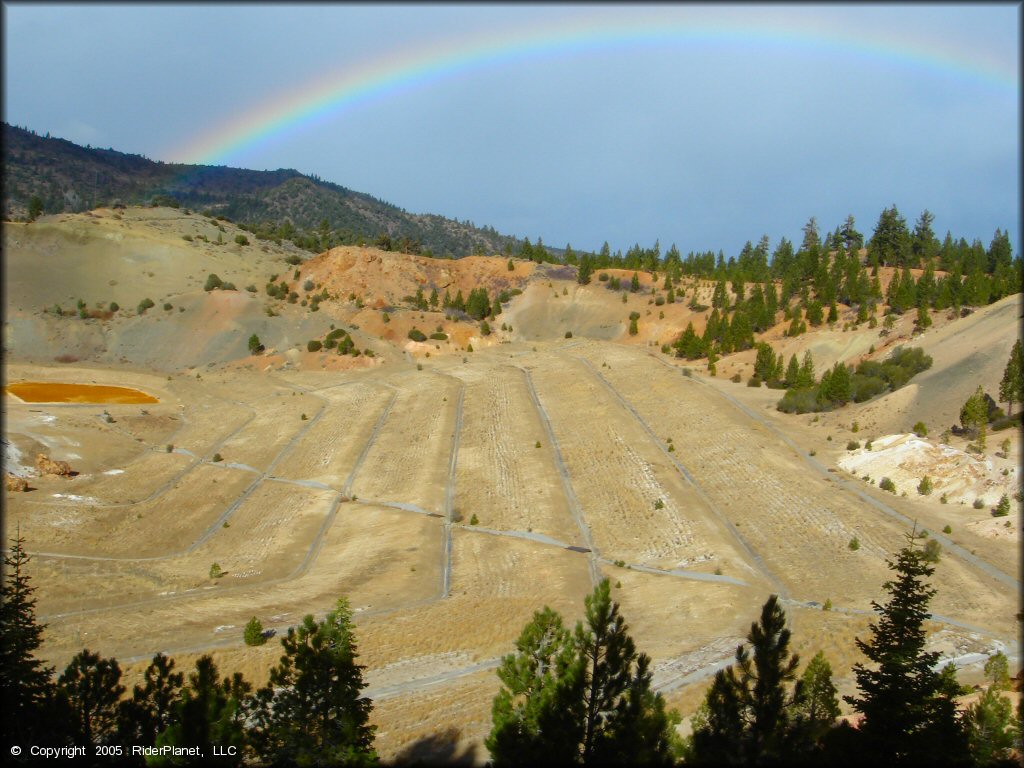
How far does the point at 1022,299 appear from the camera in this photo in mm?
58219

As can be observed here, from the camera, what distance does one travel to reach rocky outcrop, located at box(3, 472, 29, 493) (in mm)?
37744

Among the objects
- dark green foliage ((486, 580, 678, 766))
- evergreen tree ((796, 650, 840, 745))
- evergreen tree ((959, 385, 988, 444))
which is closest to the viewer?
dark green foliage ((486, 580, 678, 766))

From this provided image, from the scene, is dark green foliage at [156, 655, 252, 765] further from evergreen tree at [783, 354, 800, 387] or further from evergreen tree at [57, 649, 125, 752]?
evergreen tree at [783, 354, 800, 387]

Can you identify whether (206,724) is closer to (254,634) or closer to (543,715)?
(543,715)

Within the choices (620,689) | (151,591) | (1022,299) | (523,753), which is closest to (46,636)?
(151,591)

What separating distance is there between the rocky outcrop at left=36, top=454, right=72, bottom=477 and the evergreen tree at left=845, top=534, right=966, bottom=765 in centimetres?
4447

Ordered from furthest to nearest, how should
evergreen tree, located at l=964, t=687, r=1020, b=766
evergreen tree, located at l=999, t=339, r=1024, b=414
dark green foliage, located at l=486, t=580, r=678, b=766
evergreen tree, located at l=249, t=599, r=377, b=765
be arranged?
evergreen tree, located at l=999, t=339, r=1024, b=414
evergreen tree, located at l=964, t=687, r=1020, b=766
evergreen tree, located at l=249, t=599, r=377, b=765
dark green foliage, located at l=486, t=580, r=678, b=766

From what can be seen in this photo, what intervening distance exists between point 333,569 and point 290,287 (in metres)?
77.2

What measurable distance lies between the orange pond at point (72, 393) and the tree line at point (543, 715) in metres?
56.6

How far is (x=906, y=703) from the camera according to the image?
46.4ft

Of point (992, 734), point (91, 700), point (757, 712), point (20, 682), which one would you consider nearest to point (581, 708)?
point (757, 712)

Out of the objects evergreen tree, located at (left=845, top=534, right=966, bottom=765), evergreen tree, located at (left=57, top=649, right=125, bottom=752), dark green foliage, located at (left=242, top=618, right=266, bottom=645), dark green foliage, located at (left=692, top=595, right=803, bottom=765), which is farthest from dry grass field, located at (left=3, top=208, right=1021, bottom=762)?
evergreen tree, located at (left=57, top=649, right=125, bottom=752)

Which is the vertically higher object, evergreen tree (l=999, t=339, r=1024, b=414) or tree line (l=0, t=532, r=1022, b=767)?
evergreen tree (l=999, t=339, r=1024, b=414)

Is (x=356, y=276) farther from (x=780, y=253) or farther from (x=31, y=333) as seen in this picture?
(x=780, y=253)
